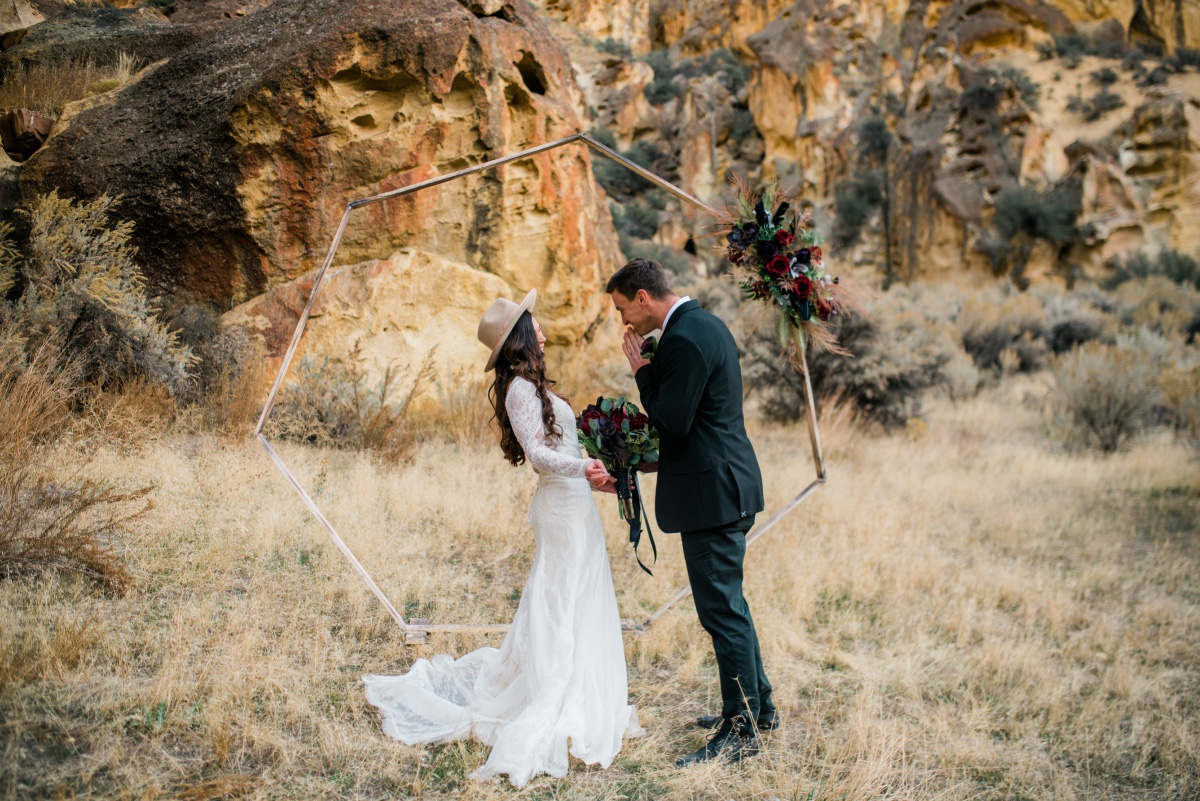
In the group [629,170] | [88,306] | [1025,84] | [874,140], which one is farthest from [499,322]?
[1025,84]

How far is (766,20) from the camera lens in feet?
130

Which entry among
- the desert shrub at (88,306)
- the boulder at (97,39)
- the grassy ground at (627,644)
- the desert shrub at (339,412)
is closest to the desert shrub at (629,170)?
the boulder at (97,39)

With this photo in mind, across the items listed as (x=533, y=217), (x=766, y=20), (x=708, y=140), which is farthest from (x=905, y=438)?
(x=766, y=20)

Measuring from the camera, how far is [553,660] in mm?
3346

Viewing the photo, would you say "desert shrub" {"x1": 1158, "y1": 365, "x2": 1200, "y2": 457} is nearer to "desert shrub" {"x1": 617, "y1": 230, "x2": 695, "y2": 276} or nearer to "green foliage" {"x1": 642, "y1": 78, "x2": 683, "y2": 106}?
"desert shrub" {"x1": 617, "y1": 230, "x2": 695, "y2": 276}

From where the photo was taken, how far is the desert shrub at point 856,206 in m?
27.1

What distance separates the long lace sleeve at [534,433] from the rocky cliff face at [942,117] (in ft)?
56.6

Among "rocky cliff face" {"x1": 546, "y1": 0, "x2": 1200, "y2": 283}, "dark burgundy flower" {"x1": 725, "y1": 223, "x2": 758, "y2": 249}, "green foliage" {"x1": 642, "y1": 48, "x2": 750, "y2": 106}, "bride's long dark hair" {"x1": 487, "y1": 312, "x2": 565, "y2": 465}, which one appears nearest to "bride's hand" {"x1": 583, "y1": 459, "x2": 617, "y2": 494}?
"bride's long dark hair" {"x1": 487, "y1": 312, "x2": 565, "y2": 465}

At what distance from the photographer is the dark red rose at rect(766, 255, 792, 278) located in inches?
164

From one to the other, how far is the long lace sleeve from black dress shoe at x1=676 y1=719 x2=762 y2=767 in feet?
4.31

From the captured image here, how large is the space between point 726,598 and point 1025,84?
100 ft

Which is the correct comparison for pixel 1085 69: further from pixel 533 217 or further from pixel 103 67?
pixel 103 67

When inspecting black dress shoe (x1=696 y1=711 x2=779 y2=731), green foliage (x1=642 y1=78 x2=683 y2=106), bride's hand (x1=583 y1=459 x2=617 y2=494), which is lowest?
black dress shoe (x1=696 y1=711 x2=779 y2=731)

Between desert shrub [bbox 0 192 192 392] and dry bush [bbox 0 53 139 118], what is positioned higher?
dry bush [bbox 0 53 139 118]
